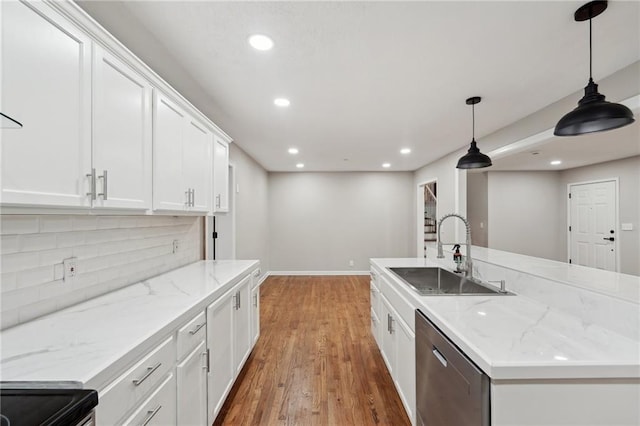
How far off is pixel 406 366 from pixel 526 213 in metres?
6.18

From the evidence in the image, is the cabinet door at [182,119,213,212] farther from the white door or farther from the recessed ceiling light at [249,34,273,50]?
the white door

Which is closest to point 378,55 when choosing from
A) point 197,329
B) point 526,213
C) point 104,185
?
point 104,185

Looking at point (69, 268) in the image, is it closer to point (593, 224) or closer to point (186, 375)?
point (186, 375)

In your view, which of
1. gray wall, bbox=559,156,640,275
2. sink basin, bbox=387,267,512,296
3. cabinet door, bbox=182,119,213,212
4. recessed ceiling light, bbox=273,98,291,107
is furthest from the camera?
Answer: gray wall, bbox=559,156,640,275

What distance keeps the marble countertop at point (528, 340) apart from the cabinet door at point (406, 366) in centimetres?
32

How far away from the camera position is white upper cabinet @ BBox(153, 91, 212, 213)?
179 cm

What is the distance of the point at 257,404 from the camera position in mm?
2133

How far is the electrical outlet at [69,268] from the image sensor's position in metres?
1.48

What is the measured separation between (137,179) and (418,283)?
2.37 metres

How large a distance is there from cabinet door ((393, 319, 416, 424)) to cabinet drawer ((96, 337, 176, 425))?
1.35 meters

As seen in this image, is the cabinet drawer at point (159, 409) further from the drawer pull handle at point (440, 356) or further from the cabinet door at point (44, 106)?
the drawer pull handle at point (440, 356)

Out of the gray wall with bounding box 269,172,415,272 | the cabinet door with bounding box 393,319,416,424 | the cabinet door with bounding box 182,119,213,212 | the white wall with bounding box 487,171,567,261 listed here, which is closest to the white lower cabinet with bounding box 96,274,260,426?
the cabinet door with bounding box 182,119,213,212

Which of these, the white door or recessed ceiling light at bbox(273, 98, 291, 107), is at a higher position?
recessed ceiling light at bbox(273, 98, 291, 107)

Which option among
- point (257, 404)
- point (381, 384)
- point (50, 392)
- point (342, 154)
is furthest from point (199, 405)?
point (342, 154)
